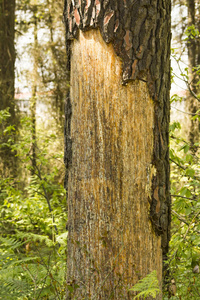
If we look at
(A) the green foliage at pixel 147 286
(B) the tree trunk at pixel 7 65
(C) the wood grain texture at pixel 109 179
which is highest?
(B) the tree trunk at pixel 7 65

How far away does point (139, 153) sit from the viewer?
189 centimetres

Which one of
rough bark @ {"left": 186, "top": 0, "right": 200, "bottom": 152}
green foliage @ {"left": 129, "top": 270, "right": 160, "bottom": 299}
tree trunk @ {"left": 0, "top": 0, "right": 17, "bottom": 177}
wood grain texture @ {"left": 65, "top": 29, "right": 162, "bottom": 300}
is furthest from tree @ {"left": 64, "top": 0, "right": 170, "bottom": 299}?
rough bark @ {"left": 186, "top": 0, "right": 200, "bottom": 152}

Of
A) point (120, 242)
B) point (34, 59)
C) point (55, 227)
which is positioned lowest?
point (55, 227)

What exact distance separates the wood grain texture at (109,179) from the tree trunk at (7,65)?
5432 millimetres

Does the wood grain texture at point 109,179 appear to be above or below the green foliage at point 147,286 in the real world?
above

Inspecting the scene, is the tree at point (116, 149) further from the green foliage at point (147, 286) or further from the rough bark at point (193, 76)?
the rough bark at point (193, 76)

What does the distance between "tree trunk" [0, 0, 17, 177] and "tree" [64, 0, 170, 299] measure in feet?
17.7

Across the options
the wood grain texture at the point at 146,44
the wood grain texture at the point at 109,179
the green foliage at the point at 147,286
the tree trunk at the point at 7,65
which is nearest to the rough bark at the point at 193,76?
the tree trunk at the point at 7,65

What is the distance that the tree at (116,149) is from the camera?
1.81 m

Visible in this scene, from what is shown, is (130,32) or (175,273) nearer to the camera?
(130,32)

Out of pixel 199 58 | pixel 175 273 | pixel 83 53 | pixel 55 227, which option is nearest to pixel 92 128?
pixel 83 53

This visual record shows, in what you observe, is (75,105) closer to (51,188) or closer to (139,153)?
(139,153)

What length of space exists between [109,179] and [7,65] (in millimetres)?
6615

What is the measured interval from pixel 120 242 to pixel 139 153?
609 mm
